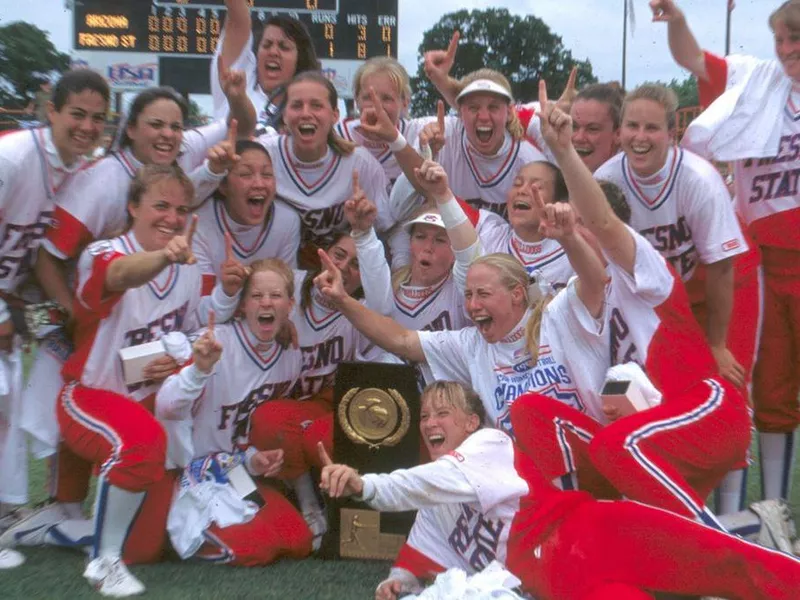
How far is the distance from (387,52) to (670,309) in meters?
9.42

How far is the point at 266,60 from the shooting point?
191 inches

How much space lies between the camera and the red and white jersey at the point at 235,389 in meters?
3.78

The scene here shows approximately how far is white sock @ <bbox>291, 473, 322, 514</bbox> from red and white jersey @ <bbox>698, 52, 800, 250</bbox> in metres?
1.97

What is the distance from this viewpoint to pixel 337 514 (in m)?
3.66

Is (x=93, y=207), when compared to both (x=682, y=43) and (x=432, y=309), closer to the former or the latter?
(x=432, y=309)

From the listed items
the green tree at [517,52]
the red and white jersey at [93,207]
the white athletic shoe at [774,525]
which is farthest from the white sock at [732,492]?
the green tree at [517,52]

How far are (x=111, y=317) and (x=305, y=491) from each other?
3.37 ft

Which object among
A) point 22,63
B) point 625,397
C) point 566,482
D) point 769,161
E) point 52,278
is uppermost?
point 22,63

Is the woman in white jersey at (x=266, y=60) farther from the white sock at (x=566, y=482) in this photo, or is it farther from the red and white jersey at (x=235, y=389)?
the white sock at (x=566, y=482)

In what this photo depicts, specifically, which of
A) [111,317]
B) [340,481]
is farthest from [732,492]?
[111,317]

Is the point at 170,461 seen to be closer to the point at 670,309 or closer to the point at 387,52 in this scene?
the point at 670,309

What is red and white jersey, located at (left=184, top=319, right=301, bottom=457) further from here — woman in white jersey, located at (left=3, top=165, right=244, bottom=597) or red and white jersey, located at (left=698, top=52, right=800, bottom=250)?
red and white jersey, located at (left=698, top=52, right=800, bottom=250)

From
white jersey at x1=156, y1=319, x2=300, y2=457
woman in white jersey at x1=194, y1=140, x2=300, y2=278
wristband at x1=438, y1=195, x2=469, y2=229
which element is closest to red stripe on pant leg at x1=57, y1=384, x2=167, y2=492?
white jersey at x1=156, y1=319, x2=300, y2=457

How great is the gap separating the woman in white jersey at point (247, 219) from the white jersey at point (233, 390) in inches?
14.3
